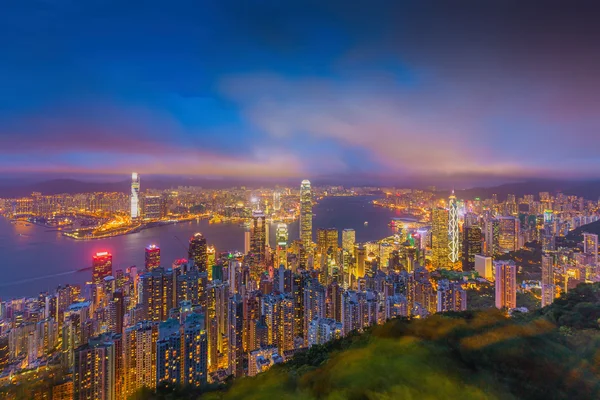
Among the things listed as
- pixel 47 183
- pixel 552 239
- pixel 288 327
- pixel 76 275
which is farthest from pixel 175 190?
pixel 552 239

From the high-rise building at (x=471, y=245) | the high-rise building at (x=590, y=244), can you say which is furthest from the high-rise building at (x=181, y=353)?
the high-rise building at (x=471, y=245)

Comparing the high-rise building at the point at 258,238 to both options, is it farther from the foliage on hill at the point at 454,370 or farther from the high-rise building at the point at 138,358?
the foliage on hill at the point at 454,370

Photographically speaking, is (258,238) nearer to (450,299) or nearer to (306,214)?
(306,214)

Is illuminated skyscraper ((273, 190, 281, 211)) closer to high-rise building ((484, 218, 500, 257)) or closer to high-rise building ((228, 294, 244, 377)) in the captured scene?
high-rise building ((484, 218, 500, 257))

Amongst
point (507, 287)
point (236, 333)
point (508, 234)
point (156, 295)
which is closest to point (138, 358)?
point (236, 333)

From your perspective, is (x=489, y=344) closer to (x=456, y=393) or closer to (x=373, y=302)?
(x=456, y=393)

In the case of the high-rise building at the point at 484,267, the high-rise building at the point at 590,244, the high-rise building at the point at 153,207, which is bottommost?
the high-rise building at the point at 484,267
